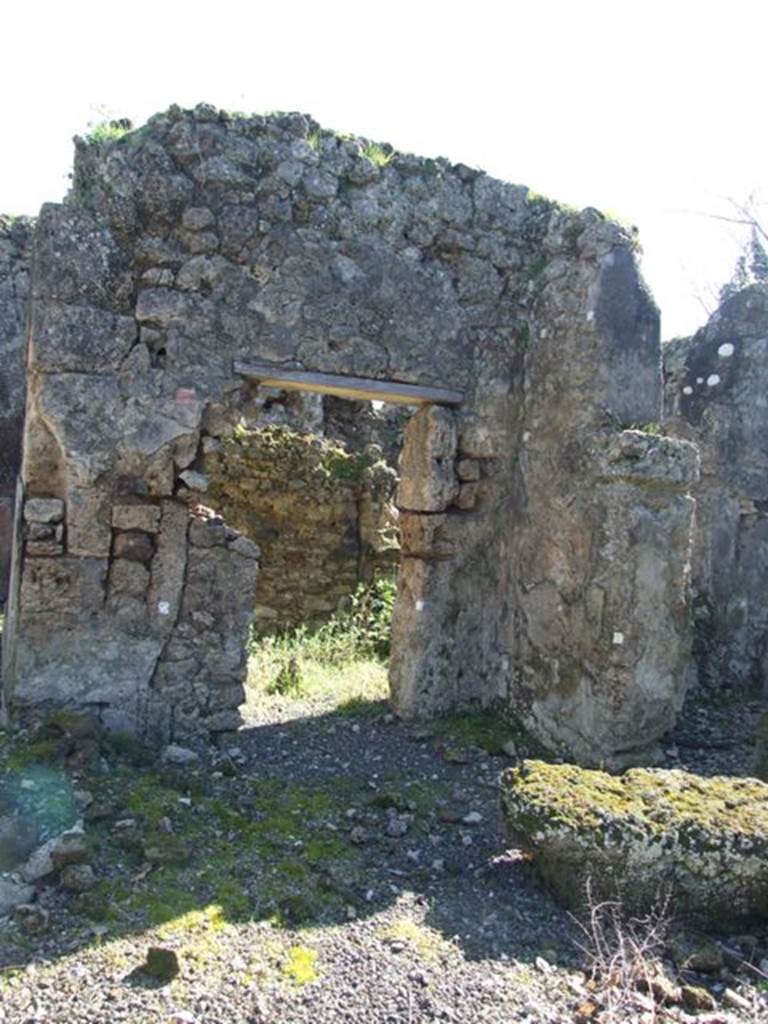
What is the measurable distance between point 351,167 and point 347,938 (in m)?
4.32

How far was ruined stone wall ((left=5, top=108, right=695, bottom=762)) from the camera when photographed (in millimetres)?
5020

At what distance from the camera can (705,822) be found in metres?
3.71

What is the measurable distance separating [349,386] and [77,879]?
3.14 meters

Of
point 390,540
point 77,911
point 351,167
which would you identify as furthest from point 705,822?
point 390,540

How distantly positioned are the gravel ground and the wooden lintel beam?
222 centimetres

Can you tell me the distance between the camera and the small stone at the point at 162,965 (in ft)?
10.1

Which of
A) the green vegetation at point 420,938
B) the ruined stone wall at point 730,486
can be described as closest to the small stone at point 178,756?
the green vegetation at point 420,938

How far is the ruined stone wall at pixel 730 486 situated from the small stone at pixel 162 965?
4.84 m

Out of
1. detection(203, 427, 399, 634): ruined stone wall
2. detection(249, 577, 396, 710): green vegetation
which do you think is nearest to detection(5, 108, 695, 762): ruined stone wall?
detection(249, 577, 396, 710): green vegetation

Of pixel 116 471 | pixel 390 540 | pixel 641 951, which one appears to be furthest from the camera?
pixel 390 540

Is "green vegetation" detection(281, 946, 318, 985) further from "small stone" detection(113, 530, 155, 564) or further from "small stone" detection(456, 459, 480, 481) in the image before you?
"small stone" detection(456, 459, 480, 481)

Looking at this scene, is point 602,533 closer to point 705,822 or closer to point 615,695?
point 615,695

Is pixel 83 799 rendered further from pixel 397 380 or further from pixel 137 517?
pixel 397 380

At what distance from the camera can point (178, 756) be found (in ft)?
16.5
